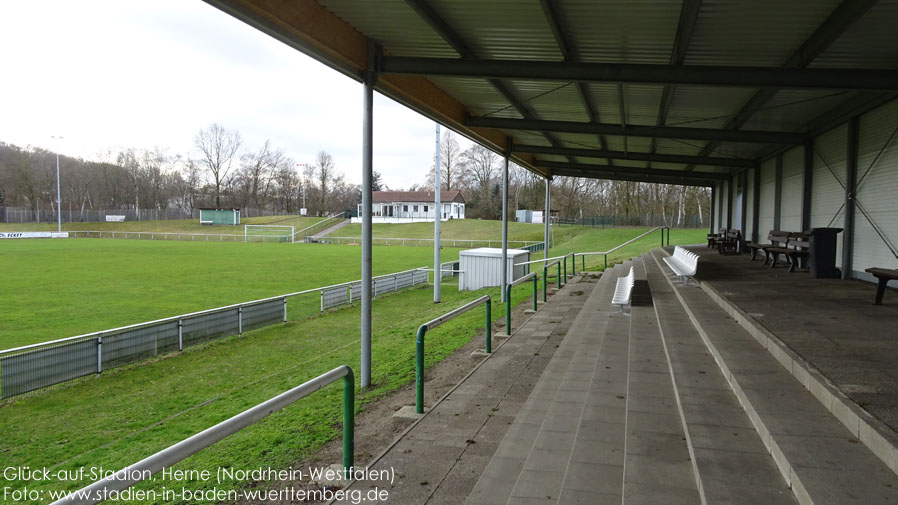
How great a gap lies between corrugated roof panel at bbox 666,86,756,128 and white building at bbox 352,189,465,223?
198 feet

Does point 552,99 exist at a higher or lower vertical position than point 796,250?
higher

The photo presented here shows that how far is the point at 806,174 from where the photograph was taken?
1283 cm

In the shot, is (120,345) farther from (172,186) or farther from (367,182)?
(172,186)

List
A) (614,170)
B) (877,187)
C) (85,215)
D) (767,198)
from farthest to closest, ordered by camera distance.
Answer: (85,215) → (614,170) → (767,198) → (877,187)

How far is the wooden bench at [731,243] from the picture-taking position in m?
19.4

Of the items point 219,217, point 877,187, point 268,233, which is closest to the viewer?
point 877,187

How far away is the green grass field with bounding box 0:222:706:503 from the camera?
20.0ft

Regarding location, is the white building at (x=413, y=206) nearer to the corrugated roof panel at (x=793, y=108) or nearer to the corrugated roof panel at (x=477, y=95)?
the corrugated roof panel at (x=793, y=108)

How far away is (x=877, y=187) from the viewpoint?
9789 mm

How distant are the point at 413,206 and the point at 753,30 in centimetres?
7787

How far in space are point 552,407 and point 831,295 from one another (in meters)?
6.29

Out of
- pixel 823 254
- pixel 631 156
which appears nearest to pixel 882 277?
pixel 823 254

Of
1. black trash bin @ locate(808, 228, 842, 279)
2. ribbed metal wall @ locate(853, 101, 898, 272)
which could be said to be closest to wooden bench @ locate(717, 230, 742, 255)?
black trash bin @ locate(808, 228, 842, 279)

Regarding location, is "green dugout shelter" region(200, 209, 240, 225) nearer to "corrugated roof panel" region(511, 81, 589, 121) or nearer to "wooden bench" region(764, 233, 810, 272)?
"corrugated roof panel" region(511, 81, 589, 121)
